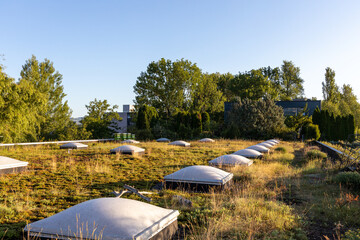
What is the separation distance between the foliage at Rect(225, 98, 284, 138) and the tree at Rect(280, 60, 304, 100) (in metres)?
33.7

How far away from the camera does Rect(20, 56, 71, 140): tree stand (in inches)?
1574

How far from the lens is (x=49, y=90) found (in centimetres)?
4212

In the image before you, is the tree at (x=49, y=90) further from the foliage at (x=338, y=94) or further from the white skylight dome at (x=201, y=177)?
the foliage at (x=338, y=94)

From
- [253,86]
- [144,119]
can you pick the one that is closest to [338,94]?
[253,86]

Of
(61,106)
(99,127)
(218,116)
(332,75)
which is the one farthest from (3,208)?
(332,75)

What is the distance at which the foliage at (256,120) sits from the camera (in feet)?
111

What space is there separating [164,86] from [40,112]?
21.9 metres

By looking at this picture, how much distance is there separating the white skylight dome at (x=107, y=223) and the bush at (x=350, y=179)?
656cm

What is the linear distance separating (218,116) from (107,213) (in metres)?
45.7

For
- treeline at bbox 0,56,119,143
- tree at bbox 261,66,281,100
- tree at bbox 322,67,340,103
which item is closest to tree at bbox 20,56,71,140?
treeline at bbox 0,56,119,143

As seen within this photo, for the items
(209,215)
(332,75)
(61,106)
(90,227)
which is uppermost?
(332,75)

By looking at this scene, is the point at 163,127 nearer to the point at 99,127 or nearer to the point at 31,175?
the point at 99,127

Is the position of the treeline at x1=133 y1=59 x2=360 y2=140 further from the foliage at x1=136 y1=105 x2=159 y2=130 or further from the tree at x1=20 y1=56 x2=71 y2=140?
the tree at x1=20 y1=56 x2=71 y2=140

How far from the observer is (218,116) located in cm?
4862
